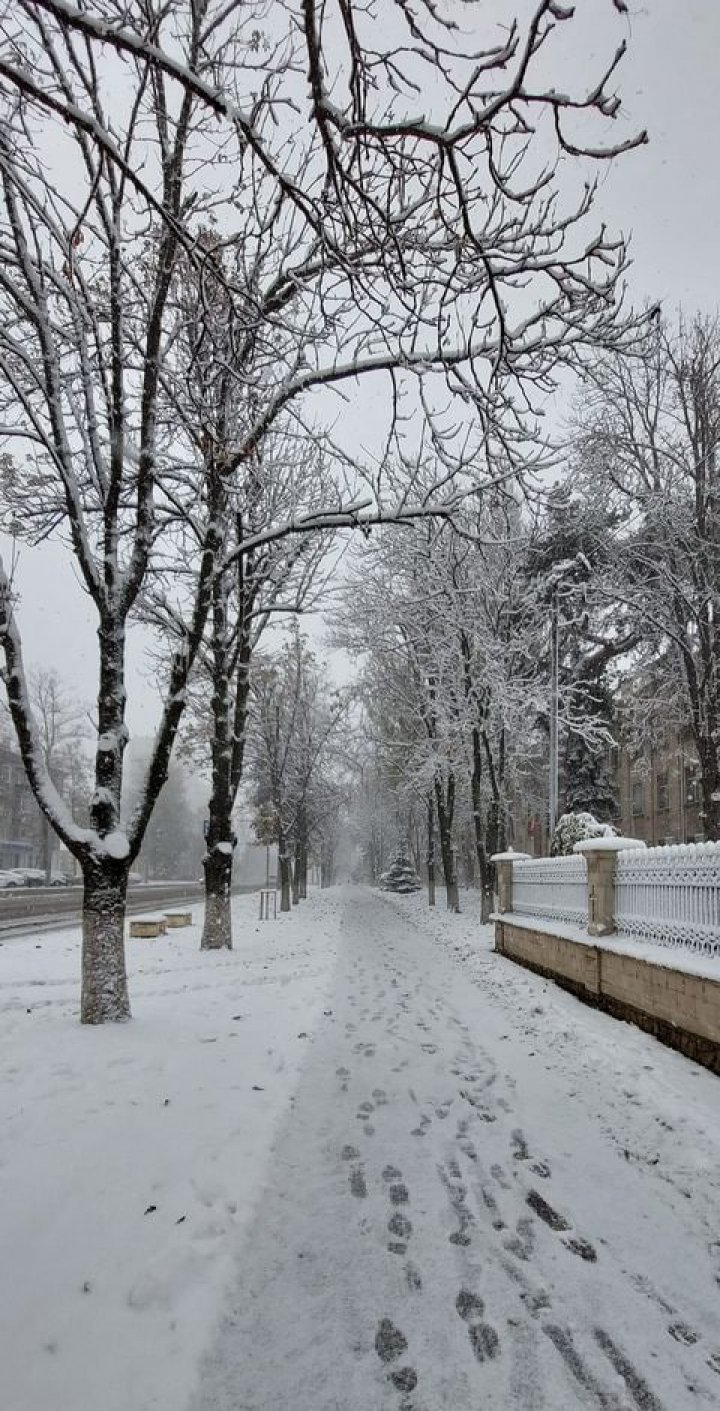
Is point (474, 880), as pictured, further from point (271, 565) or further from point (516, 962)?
point (271, 565)

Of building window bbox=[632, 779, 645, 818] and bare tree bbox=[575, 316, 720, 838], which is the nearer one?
bare tree bbox=[575, 316, 720, 838]

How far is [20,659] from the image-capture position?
262 inches

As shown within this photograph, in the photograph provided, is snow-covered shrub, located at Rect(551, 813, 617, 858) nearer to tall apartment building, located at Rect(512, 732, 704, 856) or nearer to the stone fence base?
the stone fence base

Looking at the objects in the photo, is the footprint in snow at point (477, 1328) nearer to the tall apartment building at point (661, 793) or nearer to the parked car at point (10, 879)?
the tall apartment building at point (661, 793)

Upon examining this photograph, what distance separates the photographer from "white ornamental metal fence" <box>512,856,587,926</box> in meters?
9.95

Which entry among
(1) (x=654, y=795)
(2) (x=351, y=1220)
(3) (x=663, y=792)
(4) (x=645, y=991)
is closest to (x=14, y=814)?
(1) (x=654, y=795)

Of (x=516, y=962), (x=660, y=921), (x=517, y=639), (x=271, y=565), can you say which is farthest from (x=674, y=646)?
(x=660, y=921)

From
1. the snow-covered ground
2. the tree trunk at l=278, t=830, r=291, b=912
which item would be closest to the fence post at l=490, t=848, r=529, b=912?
the snow-covered ground

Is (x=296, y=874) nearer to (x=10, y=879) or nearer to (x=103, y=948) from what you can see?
(x=10, y=879)

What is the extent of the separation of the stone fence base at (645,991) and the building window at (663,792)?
92.0ft

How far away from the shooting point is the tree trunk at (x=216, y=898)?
42.0 feet

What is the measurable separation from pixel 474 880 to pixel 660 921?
137 ft

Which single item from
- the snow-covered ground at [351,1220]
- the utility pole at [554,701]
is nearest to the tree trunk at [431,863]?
the utility pole at [554,701]

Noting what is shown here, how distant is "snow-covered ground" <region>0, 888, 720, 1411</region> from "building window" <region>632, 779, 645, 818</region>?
115 feet
